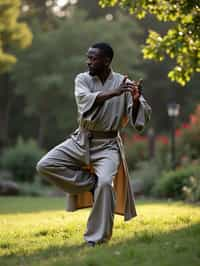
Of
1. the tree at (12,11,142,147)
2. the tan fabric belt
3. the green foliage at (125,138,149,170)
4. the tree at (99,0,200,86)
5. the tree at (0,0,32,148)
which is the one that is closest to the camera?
the tan fabric belt

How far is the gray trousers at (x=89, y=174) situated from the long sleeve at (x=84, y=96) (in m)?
0.43

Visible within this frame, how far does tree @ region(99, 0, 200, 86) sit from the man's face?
9.14 ft

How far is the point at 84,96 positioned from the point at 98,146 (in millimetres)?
589

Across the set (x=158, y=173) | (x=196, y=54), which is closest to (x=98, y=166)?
(x=196, y=54)

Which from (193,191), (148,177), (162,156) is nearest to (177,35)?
(193,191)

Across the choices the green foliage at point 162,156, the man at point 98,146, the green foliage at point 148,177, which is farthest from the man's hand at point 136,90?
the green foliage at point 162,156

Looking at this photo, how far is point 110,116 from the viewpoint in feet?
25.3

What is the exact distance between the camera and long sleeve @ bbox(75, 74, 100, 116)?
7508 millimetres

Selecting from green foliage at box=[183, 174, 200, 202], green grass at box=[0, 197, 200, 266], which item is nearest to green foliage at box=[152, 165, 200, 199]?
green foliage at box=[183, 174, 200, 202]

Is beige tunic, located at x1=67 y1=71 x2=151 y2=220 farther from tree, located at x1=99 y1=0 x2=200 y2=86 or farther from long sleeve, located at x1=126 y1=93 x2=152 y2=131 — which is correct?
tree, located at x1=99 y1=0 x2=200 y2=86

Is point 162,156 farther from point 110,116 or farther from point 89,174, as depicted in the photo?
point 110,116

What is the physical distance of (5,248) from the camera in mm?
7629

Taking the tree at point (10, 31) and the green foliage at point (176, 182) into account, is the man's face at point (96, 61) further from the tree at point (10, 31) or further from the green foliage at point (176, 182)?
the tree at point (10, 31)

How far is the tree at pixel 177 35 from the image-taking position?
10422mm
